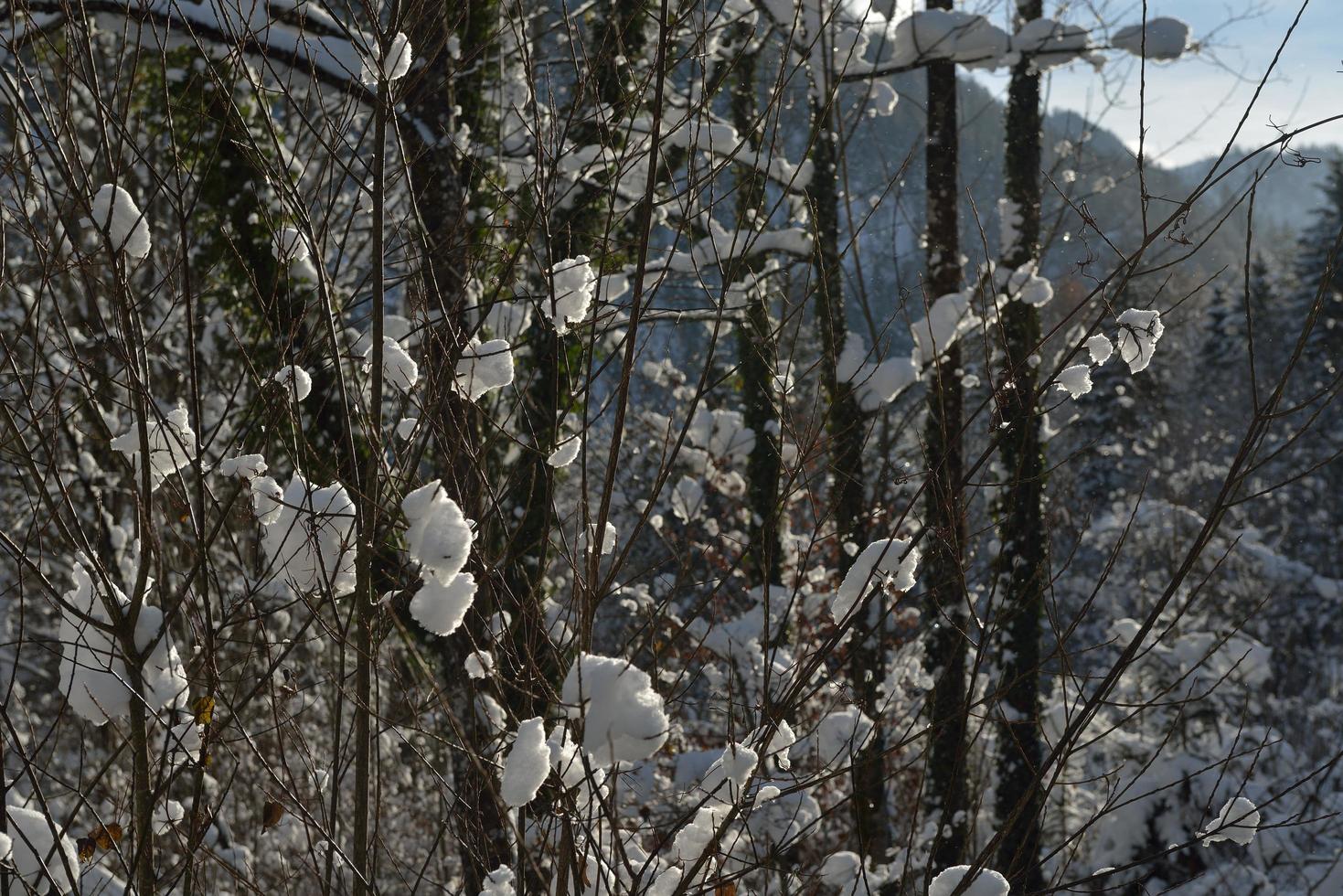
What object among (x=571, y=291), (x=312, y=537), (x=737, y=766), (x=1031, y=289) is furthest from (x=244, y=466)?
(x=1031, y=289)

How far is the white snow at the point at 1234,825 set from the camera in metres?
2.01

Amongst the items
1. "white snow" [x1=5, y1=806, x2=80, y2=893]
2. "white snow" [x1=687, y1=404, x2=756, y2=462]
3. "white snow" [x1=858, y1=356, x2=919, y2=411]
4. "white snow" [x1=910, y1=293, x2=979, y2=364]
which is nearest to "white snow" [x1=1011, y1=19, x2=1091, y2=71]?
"white snow" [x1=910, y1=293, x2=979, y2=364]

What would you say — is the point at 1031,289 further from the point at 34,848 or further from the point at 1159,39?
the point at 34,848

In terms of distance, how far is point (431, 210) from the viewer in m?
4.02

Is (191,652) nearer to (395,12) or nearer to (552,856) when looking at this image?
(552,856)

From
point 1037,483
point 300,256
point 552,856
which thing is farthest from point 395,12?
point 1037,483

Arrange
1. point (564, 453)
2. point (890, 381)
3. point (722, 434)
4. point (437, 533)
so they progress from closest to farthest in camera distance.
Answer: point (437, 533) < point (564, 453) < point (890, 381) < point (722, 434)

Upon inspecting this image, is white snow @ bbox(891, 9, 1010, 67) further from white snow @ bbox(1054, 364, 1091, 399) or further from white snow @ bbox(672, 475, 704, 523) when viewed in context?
white snow @ bbox(1054, 364, 1091, 399)

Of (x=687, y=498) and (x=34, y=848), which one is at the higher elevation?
(x=687, y=498)

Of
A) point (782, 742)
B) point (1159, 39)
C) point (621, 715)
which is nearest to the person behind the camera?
point (621, 715)

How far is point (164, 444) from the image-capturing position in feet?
7.16

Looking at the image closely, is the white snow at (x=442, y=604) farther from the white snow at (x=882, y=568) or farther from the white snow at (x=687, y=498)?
the white snow at (x=687, y=498)

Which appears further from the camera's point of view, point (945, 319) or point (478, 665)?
point (945, 319)

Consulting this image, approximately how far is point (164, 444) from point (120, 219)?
0.50m
